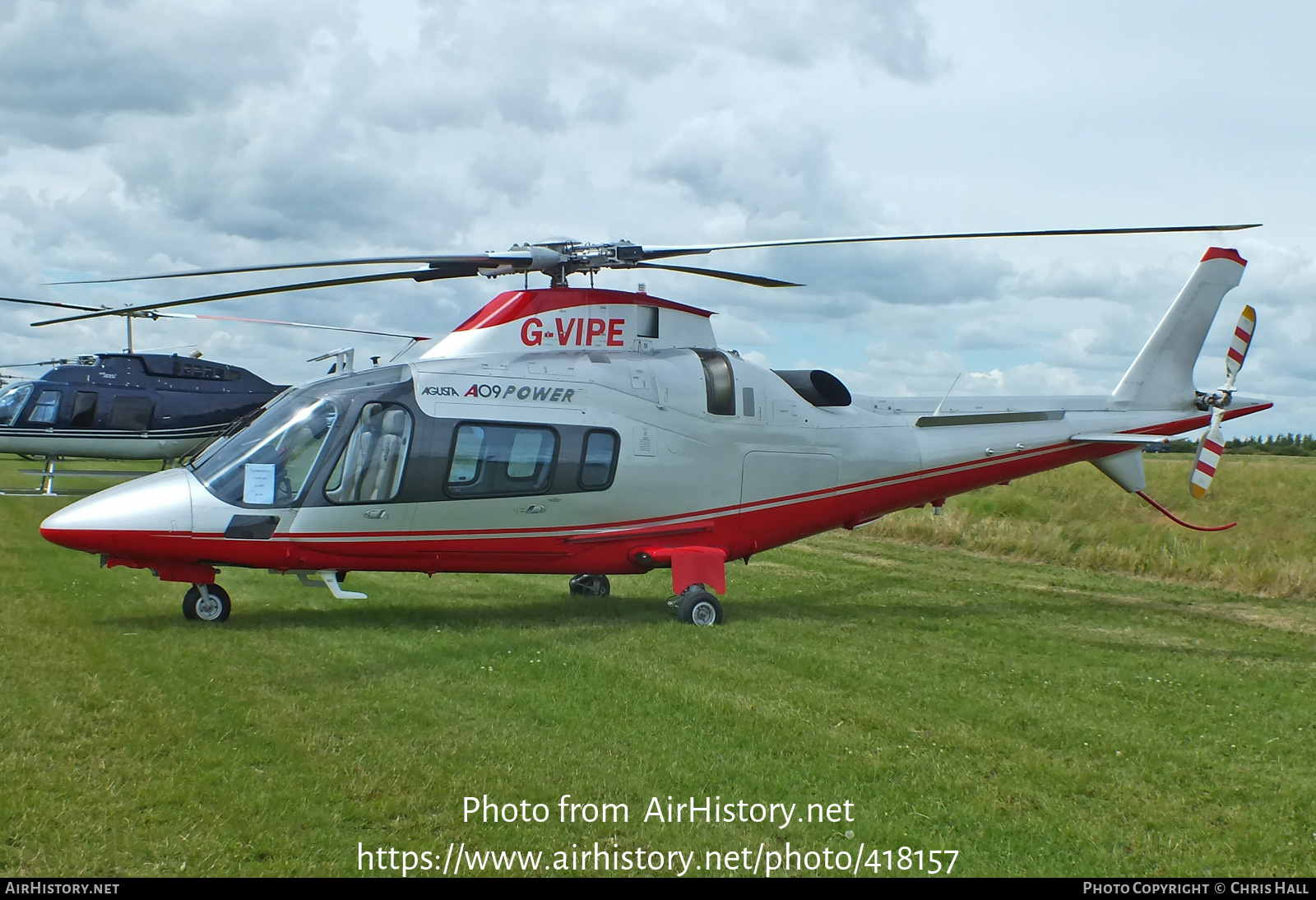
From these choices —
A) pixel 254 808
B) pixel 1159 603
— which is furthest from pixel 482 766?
pixel 1159 603

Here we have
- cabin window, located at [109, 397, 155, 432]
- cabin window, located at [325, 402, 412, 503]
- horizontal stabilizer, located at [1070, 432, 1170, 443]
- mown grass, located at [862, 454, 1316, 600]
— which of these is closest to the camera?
cabin window, located at [325, 402, 412, 503]

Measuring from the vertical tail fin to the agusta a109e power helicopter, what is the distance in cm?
8

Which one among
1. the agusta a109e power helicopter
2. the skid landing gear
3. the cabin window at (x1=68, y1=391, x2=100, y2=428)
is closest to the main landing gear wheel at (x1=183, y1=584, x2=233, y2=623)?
the agusta a109e power helicopter

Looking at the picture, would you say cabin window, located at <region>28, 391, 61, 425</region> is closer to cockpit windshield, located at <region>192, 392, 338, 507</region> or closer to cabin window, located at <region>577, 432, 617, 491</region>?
cockpit windshield, located at <region>192, 392, 338, 507</region>

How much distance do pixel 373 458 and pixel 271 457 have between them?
962 millimetres

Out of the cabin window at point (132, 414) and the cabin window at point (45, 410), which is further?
the cabin window at point (132, 414)

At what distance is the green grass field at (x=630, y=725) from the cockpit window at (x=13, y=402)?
10795 mm

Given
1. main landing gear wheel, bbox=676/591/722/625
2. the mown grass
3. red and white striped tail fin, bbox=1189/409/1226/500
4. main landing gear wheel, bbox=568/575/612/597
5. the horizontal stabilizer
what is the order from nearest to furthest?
main landing gear wheel, bbox=676/591/722/625 < red and white striped tail fin, bbox=1189/409/1226/500 < main landing gear wheel, bbox=568/575/612/597 < the horizontal stabilizer < the mown grass

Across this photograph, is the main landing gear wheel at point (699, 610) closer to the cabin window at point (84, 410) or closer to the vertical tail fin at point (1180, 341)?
the vertical tail fin at point (1180, 341)

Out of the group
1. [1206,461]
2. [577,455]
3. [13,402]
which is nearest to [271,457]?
[577,455]

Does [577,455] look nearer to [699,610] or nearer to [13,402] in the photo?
[699,610]

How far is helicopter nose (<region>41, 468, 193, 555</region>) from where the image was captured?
9.56 metres

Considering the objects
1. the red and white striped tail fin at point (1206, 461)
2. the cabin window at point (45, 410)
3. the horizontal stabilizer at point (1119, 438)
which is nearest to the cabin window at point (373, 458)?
the horizontal stabilizer at point (1119, 438)

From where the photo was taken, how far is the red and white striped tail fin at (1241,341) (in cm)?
1302
